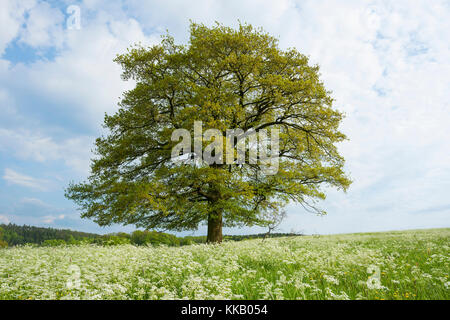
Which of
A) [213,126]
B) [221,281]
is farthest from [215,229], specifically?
[221,281]

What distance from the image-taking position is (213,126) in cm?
1503

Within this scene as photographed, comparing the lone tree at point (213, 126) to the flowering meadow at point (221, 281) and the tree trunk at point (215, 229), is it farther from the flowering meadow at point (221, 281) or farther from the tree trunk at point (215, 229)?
the flowering meadow at point (221, 281)

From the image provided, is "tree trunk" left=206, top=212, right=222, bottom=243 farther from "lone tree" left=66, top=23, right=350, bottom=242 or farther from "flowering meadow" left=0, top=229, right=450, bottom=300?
"flowering meadow" left=0, top=229, right=450, bottom=300

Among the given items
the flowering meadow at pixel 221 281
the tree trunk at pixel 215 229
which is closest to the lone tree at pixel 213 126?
the tree trunk at pixel 215 229

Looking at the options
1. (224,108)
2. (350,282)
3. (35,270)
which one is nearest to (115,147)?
(224,108)

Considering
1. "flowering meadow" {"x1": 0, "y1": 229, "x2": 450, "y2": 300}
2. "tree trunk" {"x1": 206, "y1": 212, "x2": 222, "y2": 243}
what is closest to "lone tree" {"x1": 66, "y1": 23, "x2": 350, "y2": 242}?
"tree trunk" {"x1": 206, "y1": 212, "x2": 222, "y2": 243}

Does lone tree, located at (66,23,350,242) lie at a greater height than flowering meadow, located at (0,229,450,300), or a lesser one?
greater

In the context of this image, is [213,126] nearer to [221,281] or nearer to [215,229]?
[215,229]

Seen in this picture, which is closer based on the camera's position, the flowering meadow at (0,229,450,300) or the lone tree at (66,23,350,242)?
the flowering meadow at (0,229,450,300)

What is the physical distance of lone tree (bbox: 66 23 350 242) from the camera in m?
15.7

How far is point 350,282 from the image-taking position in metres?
6.45

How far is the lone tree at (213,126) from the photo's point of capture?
15727 mm

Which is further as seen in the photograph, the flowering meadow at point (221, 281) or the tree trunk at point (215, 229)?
the tree trunk at point (215, 229)
